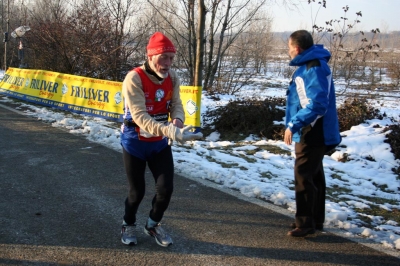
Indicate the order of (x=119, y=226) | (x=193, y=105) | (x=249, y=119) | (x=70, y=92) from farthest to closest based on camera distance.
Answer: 1. (x=70, y=92)
2. (x=249, y=119)
3. (x=193, y=105)
4. (x=119, y=226)

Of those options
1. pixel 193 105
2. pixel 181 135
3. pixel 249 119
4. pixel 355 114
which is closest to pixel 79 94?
pixel 193 105

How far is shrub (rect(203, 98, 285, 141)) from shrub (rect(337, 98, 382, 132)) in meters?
1.37

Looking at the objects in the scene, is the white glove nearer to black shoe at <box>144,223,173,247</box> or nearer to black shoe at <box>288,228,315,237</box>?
black shoe at <box>144,223,173,247</box>

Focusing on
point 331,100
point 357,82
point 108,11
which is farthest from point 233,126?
point 357,82

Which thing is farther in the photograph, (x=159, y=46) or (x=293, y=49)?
(x=293, y=49)

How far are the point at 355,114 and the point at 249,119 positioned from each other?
8.36 ft

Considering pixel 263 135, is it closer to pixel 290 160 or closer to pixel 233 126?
pixel 233 126

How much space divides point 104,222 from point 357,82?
31751 mm

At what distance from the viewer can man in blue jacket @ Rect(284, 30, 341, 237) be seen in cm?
386

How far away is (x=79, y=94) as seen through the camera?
500 inches

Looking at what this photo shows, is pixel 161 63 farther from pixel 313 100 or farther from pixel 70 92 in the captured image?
pixel 70 92

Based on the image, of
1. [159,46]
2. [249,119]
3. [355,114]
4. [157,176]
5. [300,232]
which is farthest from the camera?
[249,119]

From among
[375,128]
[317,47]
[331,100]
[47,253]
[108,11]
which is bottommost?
[47,253]

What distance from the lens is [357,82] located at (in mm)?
32688
